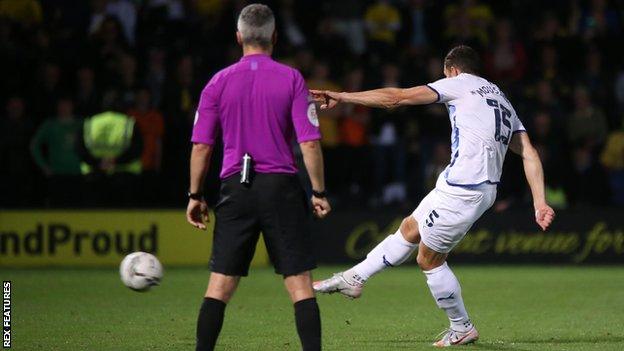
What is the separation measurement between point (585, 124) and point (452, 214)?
30.8ft

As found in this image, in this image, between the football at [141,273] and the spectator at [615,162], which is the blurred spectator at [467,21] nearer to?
the spectator at [615,162]

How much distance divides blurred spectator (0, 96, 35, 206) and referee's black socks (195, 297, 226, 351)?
32.1ft

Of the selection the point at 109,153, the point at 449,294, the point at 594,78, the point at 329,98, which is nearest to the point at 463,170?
the point at 449,294

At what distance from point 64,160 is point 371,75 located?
15.4 feet

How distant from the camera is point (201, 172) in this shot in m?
7.07

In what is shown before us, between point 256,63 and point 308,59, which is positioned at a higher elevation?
point 256,63

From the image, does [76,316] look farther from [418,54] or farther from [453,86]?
[418,54]

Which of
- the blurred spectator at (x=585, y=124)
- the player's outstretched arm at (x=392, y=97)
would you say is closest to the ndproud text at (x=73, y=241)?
the blurred spectator at (x=585, y=124)

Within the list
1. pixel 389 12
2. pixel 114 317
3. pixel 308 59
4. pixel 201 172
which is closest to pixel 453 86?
pixel 201 172

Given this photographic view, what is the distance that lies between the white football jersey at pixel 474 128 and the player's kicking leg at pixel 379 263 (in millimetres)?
581

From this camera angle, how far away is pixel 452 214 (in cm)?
887

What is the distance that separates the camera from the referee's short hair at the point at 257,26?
276 inches

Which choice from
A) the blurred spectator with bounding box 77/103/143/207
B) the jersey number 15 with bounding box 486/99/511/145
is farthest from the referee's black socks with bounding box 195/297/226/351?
the blurred spectator with bounding box 77/103/143/207

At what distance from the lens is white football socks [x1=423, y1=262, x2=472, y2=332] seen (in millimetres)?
8883
